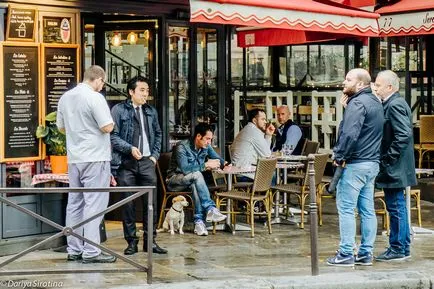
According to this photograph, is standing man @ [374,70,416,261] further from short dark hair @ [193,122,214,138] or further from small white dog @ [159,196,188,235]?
small white dog @ [159,196,188,235]

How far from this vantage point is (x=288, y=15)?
36.4ft

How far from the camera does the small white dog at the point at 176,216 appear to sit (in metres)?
11.9

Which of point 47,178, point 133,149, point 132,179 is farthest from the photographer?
point 47,178

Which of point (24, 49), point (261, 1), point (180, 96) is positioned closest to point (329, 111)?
point (180, 96)

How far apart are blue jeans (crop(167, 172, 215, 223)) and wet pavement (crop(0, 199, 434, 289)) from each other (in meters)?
0.32

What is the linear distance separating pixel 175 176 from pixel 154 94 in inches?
47.7

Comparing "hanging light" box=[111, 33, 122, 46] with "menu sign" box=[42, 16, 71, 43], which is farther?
"hanging light" box=[111, 33, 122, 46]

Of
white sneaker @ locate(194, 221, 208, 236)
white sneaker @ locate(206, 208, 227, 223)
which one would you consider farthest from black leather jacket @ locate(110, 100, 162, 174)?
white sneaker @ locate(194, 221, 208, 236)

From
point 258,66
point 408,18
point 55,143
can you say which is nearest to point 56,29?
point 55,143

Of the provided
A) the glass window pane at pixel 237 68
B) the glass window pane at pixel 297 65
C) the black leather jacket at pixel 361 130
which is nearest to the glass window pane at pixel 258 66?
the glass window pane at pixel 237 68

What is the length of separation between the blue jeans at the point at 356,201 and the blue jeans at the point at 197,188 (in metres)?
2.48

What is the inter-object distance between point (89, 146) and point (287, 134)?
17.5 ft

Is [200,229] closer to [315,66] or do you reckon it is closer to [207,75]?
[207,75]

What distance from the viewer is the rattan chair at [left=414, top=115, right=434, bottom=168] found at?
658 inches
